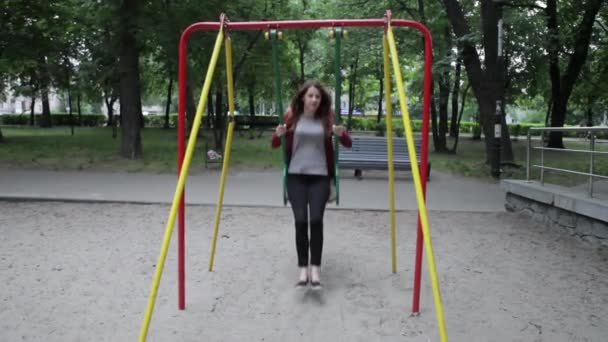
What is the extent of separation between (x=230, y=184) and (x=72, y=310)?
21.3ft

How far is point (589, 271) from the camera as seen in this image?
195 inches

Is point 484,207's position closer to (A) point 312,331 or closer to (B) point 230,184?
(B) point 230,184

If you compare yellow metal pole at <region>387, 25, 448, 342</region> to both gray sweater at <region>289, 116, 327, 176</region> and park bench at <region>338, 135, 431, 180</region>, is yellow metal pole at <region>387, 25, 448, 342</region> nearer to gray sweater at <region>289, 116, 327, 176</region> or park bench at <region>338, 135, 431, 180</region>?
gray sweater at <region>289, 116, 327, 176</region>

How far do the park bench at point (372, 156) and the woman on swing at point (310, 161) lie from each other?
22.4 feet

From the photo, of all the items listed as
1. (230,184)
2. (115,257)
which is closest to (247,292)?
(115,257)

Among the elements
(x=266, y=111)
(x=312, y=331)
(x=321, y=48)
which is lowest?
(x=312, y=331)

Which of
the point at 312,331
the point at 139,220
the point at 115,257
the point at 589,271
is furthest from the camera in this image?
the point at 139,220

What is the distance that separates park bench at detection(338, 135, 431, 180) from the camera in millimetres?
11002

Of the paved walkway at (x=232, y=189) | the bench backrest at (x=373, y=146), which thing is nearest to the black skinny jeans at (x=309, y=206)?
the paved walkway at (x=232, y=189)

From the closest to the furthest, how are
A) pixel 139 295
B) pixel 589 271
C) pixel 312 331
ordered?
pixel 312 331, pixel 139 295, pixel 589 271

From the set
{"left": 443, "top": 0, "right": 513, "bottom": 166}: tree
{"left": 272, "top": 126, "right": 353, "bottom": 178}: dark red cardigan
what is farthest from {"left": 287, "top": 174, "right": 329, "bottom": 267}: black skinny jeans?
{"left": 443, "top": 0, "right": 513, "bottom": 166}: tree

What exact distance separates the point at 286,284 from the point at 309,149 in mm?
1248

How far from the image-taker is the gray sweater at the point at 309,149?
4.02 meters

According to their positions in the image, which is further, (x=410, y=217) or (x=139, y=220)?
(x=410, y=217)
